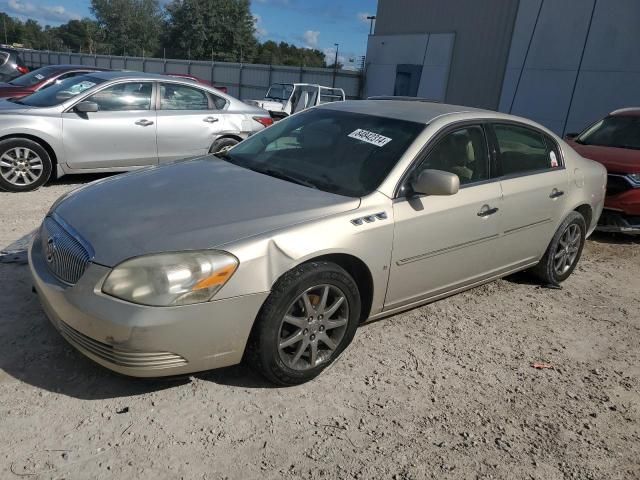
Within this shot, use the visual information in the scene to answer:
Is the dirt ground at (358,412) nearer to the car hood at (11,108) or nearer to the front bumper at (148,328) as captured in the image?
the front bumper at (148,328)

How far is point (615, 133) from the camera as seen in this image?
7.76 meters

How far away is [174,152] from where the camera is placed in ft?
25.1

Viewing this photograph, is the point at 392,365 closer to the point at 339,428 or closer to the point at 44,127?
the point at 339,428

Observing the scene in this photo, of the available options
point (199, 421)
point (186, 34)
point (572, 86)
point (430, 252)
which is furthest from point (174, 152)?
point (186, 34)

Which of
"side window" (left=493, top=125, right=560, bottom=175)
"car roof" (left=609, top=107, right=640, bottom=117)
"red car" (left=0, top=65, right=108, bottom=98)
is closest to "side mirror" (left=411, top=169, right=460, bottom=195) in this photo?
"side window" (left=493, top=125, right=560, bottom=175)

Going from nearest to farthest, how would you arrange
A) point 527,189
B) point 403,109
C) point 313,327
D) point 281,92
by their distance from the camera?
point 313,327 < point 403,109 < point 527,189 < point 281,92

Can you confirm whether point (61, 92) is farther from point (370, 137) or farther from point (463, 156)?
point (463, 156)

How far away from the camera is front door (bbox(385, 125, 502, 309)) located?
349cm

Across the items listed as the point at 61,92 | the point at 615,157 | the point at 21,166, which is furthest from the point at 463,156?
the point at 61,92

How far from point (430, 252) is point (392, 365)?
2.50 feet

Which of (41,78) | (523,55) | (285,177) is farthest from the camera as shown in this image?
(523,55)

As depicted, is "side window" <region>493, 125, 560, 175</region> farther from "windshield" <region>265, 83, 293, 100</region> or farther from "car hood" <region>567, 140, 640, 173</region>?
"windshield" <region>265, 83, 293, 100</region>

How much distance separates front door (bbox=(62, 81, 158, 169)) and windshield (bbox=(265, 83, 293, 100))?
461 inches

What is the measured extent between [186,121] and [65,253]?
5.11m
